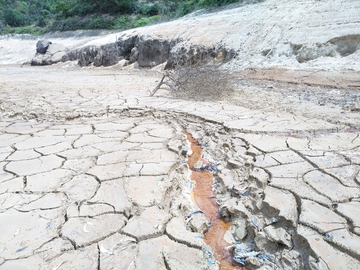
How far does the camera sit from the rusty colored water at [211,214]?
1587 millimetres

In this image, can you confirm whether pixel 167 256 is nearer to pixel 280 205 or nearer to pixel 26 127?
pixel 280 205

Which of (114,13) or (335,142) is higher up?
(114,13)

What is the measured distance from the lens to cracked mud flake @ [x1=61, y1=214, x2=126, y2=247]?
1.54 m

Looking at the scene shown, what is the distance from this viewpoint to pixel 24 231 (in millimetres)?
1601

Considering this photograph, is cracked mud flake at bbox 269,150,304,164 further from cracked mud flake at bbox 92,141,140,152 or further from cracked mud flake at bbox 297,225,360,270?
cracked mud flake at bbox 92,141,140,152

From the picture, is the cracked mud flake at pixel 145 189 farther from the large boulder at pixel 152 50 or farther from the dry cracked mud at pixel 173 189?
the large boulder at pixel 152 50

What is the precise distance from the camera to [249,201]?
6.41 ft

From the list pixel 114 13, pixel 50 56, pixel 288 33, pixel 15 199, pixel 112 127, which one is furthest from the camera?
pixel 114 13

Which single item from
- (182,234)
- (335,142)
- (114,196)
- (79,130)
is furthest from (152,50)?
(182,234)

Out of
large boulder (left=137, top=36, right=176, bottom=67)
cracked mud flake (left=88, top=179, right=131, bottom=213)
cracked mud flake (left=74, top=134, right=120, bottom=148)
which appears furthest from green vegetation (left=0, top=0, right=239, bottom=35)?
cracked mud flake (left=88, top=179, right=131, bottom=213)

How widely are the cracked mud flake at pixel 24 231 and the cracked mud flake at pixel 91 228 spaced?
7 cm

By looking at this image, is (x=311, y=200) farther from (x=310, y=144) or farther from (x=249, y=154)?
(x=310, y=144)

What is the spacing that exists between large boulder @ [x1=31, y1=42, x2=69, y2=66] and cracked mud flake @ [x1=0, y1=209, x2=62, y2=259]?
1665cm

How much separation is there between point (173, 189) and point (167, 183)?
62 millimetres
